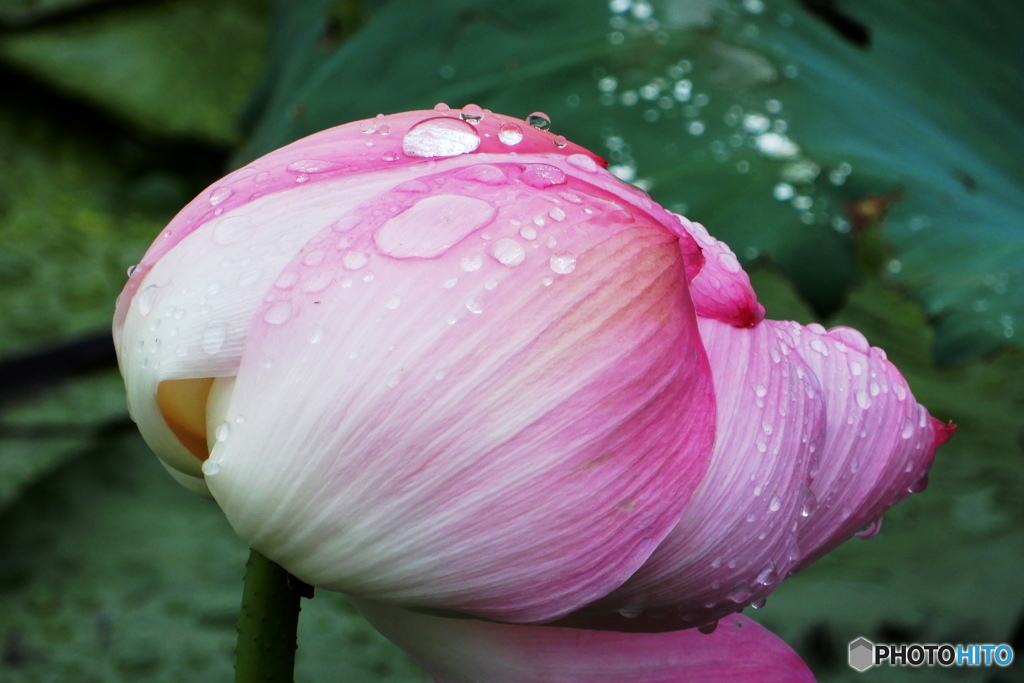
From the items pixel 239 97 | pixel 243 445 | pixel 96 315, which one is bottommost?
pixel 96 315

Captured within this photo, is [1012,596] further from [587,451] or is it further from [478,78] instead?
[587,451]

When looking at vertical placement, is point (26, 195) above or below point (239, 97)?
below

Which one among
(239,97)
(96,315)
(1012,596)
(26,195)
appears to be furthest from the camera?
(239,97)

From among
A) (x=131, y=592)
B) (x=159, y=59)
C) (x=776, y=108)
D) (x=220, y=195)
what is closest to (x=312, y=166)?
(x=220, y=195)

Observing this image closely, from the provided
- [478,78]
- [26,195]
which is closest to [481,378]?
[478,78]

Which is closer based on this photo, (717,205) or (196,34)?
(717,205)

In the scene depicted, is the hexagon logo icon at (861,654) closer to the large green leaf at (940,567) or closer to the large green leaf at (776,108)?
the large green leaf at (940,567)

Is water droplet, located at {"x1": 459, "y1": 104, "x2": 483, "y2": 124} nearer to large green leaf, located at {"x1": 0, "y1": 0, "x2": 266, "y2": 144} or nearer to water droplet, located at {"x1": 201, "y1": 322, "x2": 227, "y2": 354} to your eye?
water droplet, located at {"x1": 201, "y1": 322, "x2": 227, "y2": 354}

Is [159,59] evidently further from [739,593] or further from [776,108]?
[739,593]
